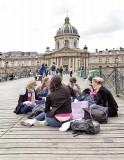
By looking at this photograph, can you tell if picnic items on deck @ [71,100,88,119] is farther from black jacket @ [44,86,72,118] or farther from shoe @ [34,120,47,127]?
shoe @ [34,120,47,127]

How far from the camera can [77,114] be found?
7398 millimetres

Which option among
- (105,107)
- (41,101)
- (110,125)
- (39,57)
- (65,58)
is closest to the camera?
(110,125)

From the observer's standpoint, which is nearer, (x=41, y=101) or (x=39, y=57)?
(x=41, y=101)

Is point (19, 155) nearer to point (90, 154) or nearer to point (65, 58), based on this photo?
point (90, 154)

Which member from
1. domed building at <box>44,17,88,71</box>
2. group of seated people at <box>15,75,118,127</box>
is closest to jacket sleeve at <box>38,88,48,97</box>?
group of seated people at <box>15,75,118,127</box>

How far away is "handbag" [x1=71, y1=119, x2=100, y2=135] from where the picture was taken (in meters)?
6.50

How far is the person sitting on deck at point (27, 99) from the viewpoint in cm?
907

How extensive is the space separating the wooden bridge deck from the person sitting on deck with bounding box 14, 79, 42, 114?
159 centimetres

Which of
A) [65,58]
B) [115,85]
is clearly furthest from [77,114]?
[65,58]

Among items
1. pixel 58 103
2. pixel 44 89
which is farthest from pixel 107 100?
pixel 44 89

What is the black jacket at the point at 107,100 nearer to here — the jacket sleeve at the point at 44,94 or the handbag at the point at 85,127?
the handbag at the point at 85,127
